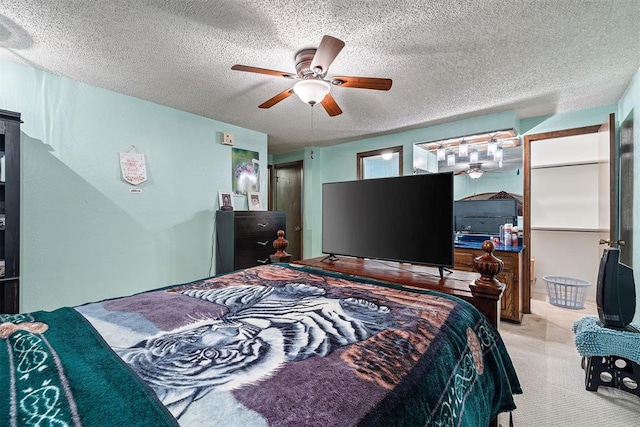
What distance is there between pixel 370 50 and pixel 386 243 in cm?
137

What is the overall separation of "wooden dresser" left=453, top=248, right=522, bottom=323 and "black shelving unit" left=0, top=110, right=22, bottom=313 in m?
3.97

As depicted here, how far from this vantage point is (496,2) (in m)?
1.53

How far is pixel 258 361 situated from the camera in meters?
0.72

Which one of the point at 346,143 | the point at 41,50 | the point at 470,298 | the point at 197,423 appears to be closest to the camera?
the point at 197,423

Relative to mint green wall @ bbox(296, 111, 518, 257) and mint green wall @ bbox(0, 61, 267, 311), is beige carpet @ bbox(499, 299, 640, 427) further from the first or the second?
mint green wall @ bbox(0, 61, 267, 311)

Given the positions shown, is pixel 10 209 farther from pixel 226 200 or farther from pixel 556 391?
pixel 556 391

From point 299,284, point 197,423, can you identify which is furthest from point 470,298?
point 197,423

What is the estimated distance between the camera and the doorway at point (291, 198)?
5270 millimetres

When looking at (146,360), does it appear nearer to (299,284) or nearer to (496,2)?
(299,284)

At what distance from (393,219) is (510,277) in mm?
2081

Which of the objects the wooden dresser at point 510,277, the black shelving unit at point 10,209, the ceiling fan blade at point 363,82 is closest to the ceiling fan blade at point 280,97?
the ceiling fan blade at point 363,82

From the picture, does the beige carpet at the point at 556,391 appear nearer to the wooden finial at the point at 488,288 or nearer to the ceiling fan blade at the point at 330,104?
the wooden finial at the point at 488,288

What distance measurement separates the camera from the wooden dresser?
9.69ft

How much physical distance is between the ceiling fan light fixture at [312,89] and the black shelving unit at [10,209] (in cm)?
197
